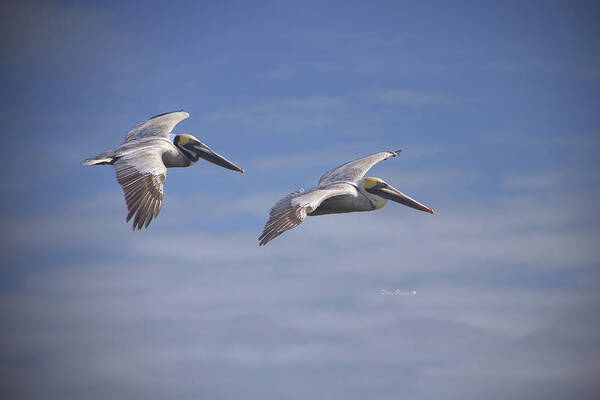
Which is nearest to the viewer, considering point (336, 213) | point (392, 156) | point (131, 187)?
point (131, 187)

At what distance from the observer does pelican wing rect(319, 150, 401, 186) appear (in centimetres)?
2673

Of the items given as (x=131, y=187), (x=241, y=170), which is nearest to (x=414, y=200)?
(x=241, y=170)

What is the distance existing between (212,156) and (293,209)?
634cm

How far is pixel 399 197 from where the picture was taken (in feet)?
86.9

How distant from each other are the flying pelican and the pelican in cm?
333

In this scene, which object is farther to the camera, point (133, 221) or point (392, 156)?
point (392, 156)

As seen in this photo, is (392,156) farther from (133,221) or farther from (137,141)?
(133,221)

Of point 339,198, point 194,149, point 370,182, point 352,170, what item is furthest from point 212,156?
point 370,182

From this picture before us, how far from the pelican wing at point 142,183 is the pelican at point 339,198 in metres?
3.24

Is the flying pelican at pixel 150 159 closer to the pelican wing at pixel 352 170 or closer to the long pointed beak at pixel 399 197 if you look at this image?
the pelican wing at pixel 352 170

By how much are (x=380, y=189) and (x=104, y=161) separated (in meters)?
8.86

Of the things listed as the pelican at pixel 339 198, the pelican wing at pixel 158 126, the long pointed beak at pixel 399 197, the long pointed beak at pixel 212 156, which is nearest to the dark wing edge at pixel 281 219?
the pelican at pixel 339 198

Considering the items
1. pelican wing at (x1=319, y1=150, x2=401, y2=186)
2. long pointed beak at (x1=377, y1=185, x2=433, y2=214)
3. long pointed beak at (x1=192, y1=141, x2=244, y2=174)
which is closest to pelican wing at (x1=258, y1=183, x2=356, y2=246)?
long pointed beak at (x1=377, y1=185, x2=433, y2=214)

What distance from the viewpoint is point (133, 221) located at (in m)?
20.9
